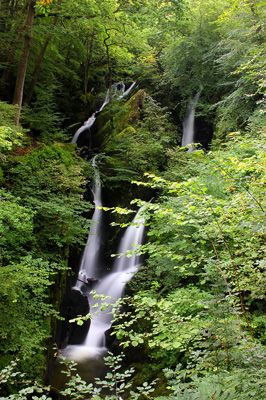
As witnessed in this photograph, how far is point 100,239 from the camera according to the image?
12.1 m

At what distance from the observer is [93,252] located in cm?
1187

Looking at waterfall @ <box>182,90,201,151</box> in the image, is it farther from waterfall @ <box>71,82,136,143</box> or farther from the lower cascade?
the lower cascade

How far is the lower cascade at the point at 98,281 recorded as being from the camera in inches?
359

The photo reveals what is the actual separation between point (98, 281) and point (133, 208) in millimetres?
2978

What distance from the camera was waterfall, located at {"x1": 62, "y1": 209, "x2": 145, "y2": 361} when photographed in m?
8.93

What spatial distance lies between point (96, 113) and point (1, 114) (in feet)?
35.9

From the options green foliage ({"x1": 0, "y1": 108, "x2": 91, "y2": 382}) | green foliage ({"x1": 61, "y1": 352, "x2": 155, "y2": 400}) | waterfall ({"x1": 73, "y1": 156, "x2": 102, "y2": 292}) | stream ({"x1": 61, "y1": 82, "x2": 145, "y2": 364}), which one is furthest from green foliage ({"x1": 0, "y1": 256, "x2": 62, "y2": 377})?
waterfall ({"x1": 73, "y1": 156, "x2": 102, "y2": 292})

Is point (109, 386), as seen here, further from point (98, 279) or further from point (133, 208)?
point (133, 208)

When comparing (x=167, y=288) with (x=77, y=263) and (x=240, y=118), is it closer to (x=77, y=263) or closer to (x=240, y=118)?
(x=77, y=263)

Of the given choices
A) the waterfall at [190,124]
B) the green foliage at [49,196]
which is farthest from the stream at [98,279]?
the waterfall at [190,124]

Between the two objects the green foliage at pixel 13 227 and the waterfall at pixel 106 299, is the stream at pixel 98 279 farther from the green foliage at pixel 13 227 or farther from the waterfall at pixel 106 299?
the green foliage at pixel 13 227

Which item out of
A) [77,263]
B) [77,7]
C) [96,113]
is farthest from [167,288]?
[96,113]

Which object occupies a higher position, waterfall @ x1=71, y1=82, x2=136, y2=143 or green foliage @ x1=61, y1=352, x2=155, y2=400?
waterfall @ x1=71, y1=82, x2=136, y2=143

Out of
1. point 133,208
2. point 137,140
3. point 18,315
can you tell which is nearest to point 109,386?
point 18,315
